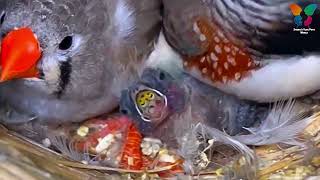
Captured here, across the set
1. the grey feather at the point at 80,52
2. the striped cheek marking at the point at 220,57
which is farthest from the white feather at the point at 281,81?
the grey feather at the point at 80,52

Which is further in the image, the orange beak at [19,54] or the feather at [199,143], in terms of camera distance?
the feather at [199,143]

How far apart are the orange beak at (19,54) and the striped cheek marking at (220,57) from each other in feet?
0.88

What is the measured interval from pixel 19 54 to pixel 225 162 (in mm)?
387

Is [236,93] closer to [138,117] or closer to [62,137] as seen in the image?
[138,117]

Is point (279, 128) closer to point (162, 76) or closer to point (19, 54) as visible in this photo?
point (162, 76)

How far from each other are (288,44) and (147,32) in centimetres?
23

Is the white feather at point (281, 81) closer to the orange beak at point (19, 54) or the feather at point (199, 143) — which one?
the feather at point (199, 143)

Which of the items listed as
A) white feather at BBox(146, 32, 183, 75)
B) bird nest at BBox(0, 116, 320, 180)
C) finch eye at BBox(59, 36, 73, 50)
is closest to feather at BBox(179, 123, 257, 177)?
bird nest at BBox(0, 116, 320, 180)

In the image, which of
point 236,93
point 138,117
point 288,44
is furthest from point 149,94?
point 288,44

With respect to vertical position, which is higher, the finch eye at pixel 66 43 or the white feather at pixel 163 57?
the finch eye at pixel 66 43

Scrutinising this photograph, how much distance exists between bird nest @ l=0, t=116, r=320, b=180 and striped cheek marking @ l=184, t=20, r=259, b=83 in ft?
0.43

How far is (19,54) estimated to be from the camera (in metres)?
1.14

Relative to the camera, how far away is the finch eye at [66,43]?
3.86 ft

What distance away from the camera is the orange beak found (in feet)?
3.73
